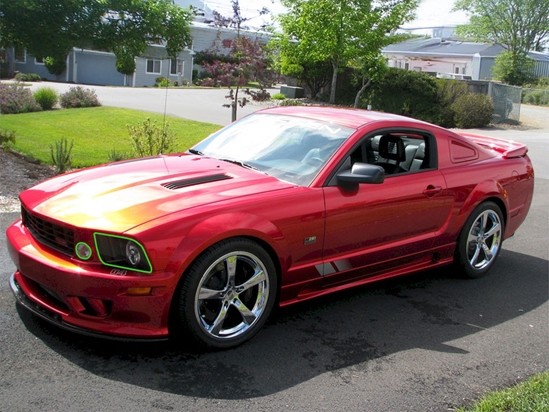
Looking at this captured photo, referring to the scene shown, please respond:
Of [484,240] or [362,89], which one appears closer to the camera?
[484,240]

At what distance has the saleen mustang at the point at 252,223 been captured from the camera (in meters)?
3.88

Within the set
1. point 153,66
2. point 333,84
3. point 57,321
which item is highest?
point 153,66

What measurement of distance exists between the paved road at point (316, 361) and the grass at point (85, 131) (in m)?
7.40

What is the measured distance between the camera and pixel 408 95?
28.6 m

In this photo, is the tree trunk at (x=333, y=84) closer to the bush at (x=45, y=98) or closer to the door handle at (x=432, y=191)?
the bush at (x=45, y=98)

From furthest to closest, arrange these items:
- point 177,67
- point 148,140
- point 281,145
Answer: point 177,67, point 148,140, point 281,145

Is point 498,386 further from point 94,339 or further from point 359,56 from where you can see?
point 359,56

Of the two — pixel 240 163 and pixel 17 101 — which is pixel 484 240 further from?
pixel 17 101

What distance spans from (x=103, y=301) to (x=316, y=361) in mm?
1408

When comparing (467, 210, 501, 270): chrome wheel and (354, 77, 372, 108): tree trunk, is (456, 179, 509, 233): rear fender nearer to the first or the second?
(467, 210, 501, 270): chrome wheel

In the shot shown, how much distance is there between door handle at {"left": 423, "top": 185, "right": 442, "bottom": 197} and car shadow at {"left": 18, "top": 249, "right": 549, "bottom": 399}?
91cm

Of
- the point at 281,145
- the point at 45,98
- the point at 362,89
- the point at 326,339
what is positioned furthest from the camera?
the point at 362,89

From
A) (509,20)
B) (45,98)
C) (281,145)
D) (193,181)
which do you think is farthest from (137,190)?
(509,20)

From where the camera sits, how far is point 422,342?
4.64 metres
